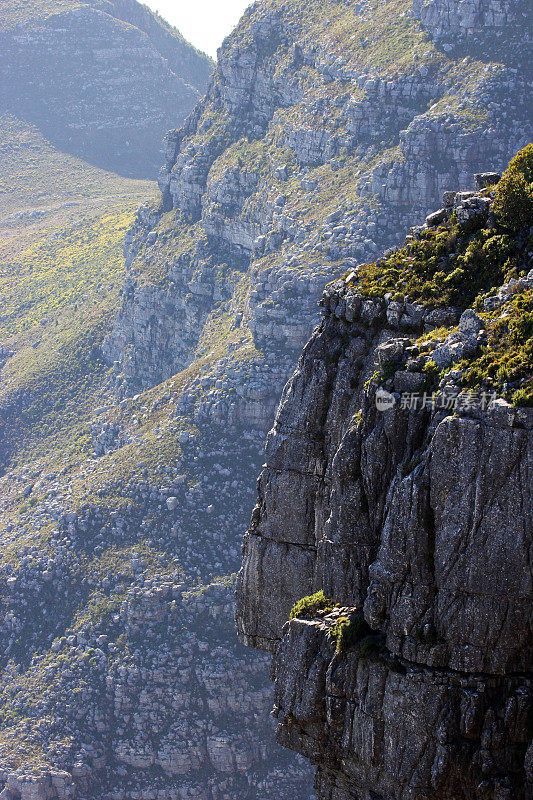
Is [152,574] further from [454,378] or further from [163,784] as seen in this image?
[454,378]

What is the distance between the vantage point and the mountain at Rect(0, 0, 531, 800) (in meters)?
127

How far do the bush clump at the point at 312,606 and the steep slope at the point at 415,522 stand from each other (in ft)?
0.23

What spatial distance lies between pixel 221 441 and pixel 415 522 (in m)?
96.0

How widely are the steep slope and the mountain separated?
73740 mm

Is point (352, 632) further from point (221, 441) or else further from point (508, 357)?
point (221, 441)

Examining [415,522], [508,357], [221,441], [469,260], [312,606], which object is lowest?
[221,441]

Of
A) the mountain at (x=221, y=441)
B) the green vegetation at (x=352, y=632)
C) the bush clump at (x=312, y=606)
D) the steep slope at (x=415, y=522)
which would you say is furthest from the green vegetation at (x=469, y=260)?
the mountain at (x=221, y=441)

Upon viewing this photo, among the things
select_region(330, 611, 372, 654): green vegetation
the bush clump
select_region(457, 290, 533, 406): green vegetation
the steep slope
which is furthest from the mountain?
select_region(457, 290, 533, 406): green vegetation

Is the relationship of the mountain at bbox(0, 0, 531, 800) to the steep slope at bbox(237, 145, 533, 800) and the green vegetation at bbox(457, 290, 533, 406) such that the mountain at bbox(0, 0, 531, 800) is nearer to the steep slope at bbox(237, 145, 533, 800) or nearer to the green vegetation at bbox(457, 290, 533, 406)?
the steep slope at bbox(237, 145, 533, 800)

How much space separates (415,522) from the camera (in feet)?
147

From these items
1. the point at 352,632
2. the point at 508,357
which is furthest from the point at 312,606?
the point at 508,357

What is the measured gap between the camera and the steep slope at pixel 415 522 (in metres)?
43.3

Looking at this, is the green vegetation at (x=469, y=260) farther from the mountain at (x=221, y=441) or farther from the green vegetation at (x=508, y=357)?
the mountain at (x=221, y=441)

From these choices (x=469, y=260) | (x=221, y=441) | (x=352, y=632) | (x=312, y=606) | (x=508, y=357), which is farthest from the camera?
(x=221, y=441)
